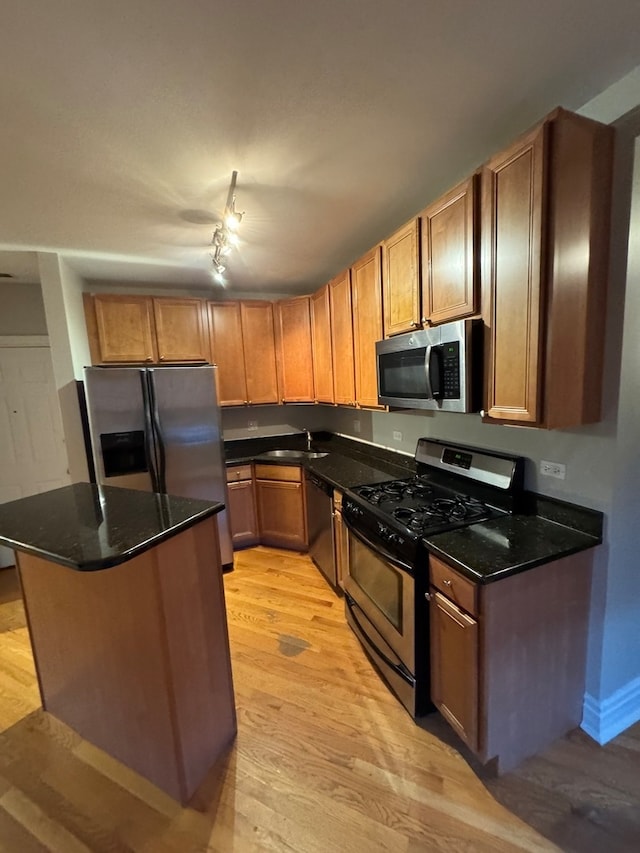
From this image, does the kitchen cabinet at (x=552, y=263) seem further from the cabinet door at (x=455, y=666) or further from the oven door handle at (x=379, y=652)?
the oven door handle at (x=379, y=652)

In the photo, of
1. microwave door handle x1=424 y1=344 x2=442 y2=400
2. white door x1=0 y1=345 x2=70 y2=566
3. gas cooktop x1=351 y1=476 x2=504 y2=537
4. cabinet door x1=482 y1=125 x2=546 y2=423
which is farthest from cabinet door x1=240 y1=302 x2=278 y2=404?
cabinet door x1=482 y1=125 x2=546 y2=423

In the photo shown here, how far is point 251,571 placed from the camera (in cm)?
312

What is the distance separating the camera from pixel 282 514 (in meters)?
3.40

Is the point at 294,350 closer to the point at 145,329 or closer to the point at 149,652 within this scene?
the point at 145,329

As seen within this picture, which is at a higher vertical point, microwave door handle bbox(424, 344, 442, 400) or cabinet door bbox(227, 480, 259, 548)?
microwave door handle bbox(424, 344, 442, 400)

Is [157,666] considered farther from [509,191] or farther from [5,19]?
[509,191]

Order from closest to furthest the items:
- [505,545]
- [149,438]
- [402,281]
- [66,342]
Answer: [505,545] → [402,281] → [66,342] → [149,438]

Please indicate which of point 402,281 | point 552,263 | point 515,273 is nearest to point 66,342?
point 402,281

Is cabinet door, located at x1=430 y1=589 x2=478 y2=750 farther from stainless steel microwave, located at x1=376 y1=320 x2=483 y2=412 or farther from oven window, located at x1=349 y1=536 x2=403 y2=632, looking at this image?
stainless steel microwave, located at x1=376 y1=320 x2=483 y2=412

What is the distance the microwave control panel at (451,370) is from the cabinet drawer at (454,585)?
2.45 ft

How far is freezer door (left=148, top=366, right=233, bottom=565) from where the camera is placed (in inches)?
111

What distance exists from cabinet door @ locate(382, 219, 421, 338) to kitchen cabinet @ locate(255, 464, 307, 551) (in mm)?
1647

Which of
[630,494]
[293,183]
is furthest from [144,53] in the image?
[630,494]

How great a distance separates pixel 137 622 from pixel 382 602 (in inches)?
46.3
